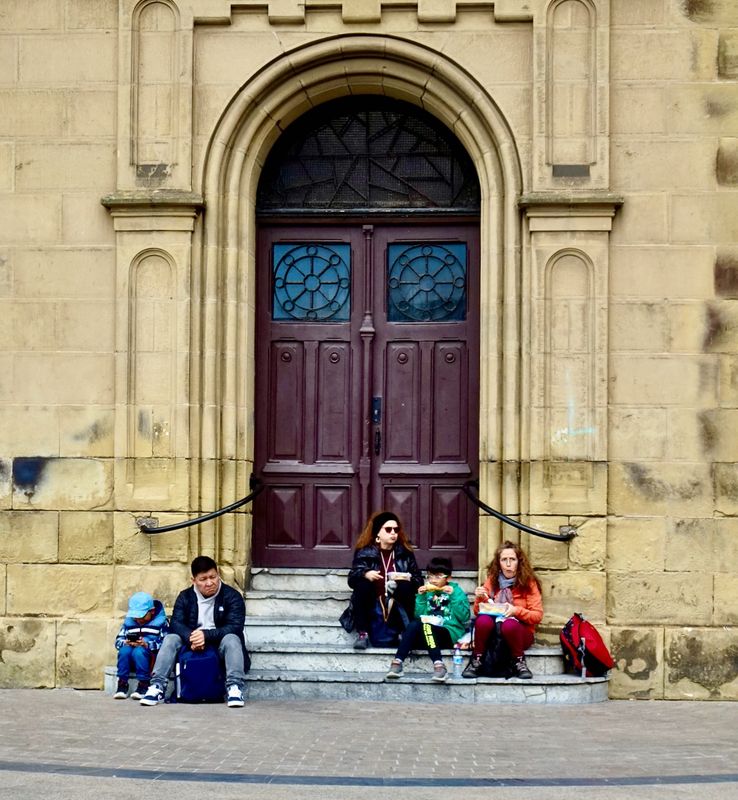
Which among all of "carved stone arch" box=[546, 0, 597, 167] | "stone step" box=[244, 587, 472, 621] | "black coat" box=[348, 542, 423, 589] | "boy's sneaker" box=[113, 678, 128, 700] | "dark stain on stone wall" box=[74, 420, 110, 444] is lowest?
"boy's sneaker" box=[113, 678, 128, 700]

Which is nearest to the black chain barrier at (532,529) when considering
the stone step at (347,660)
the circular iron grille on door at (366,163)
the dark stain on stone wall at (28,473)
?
the stone step at (347,660)

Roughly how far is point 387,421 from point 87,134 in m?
3.64

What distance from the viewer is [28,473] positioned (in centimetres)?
1262

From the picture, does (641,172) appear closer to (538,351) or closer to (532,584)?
(538,351)

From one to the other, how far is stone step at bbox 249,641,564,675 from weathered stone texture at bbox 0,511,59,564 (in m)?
2.09

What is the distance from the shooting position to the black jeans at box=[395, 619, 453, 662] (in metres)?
11.5

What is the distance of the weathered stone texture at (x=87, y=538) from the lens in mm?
12523

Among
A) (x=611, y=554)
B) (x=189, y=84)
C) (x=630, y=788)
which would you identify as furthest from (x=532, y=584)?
(x=189, y=84)

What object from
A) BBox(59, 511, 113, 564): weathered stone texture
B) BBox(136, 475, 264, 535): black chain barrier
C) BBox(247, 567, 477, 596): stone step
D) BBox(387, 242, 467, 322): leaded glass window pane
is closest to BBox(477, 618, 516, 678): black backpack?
BBox(247, 567, 477, 596): stone step

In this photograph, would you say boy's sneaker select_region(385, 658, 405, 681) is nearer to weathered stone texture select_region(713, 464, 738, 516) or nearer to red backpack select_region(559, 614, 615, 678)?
red backpack select_region(559, 614, 615, 678)

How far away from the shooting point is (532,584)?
1180 centimetres

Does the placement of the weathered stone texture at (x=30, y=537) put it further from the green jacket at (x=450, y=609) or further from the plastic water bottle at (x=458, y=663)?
the plastic water bottle at (x=458, y=663)

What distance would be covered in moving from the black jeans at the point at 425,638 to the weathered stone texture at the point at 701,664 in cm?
195

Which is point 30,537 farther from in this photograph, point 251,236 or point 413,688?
point 413,688
